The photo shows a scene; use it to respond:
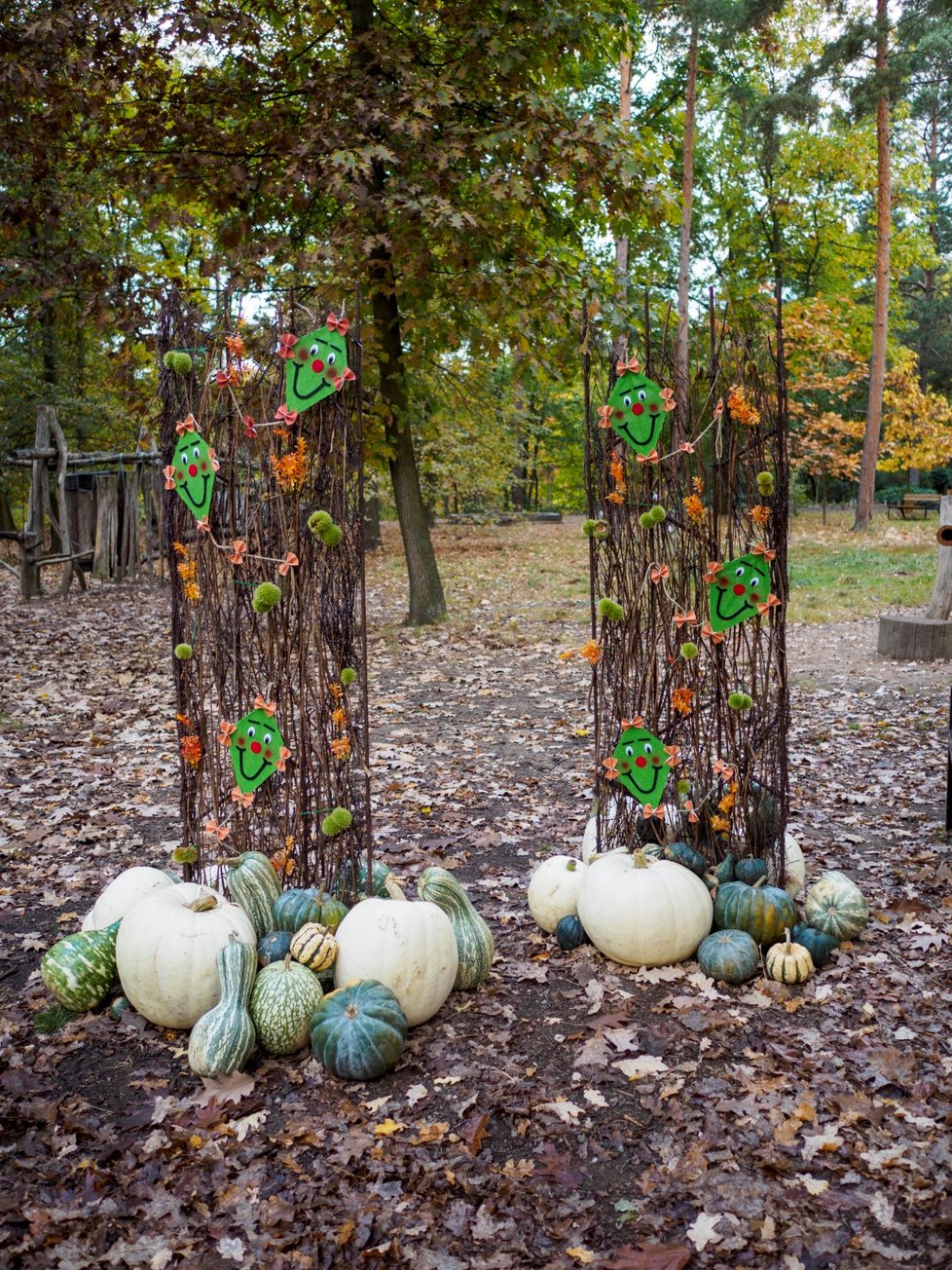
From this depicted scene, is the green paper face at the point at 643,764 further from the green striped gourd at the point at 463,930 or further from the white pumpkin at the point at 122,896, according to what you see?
the white pumpkin at the point at 122,896

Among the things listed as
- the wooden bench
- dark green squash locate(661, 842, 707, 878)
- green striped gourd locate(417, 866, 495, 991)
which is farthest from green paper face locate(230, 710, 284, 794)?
the wooden bench

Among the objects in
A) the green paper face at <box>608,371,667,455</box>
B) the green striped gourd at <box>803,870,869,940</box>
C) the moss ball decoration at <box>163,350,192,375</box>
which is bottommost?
the green striped gourd at <box>803,870,869,940</box>

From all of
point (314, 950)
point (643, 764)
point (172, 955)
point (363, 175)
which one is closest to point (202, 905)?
point (172, 955)

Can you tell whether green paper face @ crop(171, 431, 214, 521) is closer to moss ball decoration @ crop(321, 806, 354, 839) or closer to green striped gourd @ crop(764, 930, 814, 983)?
moss ball decoration @ crop(321, 806, 354, 839)

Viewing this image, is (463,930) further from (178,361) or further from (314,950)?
(178,361)

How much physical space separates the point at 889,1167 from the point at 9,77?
A: 29.7 feet

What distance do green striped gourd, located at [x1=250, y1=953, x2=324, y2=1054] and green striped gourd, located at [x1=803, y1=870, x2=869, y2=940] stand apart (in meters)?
1.97

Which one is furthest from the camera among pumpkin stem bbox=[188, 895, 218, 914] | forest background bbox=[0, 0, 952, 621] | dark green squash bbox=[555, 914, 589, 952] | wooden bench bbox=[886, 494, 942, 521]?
wooden bench bbox=[886, 494, 942, 521]

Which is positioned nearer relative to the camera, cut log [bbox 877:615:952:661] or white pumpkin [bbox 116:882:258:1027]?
white pumpkin [bbox 116:882:258:1027]

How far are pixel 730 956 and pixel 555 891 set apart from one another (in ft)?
2.47

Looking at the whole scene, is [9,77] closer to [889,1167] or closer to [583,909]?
[583,909]

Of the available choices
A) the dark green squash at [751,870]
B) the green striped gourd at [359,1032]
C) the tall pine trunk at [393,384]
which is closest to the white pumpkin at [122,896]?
the green striped gourd at [359,1032]

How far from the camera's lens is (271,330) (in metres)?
3.69

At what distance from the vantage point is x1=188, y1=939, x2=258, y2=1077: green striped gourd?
3141mm
